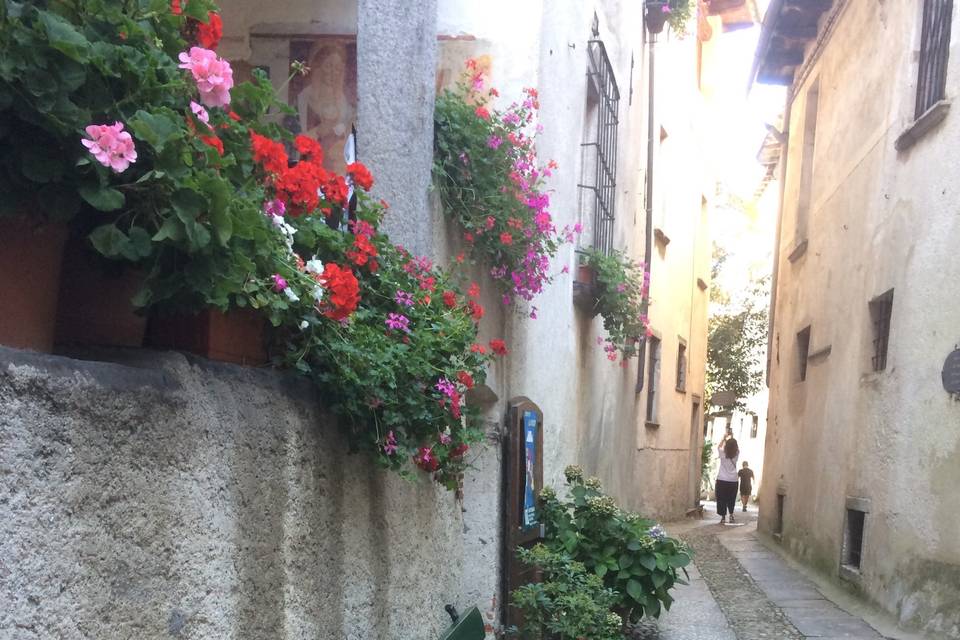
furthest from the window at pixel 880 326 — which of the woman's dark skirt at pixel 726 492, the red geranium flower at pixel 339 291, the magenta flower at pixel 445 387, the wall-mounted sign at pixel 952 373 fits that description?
the woman's dark skirt at pixel 726 492

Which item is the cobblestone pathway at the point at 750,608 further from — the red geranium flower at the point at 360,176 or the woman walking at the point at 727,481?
the woman walking at the point at 727,481

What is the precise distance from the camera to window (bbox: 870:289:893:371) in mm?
8461

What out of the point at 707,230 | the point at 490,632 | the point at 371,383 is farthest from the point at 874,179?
the point at 707,230

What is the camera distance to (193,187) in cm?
163

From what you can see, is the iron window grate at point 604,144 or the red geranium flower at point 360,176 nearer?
the red geranium flower at point 360,176

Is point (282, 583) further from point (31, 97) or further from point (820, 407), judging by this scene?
point (820, 407)

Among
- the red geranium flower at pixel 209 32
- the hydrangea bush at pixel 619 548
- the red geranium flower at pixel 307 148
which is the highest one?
the red geranium flower at pixel 209 32

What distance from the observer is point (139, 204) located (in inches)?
65.4

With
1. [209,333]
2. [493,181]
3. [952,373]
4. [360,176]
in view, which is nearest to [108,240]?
[209,333]

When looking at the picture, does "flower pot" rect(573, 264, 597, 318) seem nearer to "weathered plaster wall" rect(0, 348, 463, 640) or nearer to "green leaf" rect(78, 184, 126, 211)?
"weathered plaster wall" rect(0, 348, 463, 640)

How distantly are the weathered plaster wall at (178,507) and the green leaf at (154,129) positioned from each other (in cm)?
38

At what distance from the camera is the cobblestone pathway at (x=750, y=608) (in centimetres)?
689

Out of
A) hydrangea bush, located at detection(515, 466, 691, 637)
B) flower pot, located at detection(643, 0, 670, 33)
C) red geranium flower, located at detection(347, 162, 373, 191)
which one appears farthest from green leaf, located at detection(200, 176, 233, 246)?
flower pot, located at detection(643, 0, 670, 33)

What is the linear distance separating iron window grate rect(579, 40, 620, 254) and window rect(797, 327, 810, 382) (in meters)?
4.82
